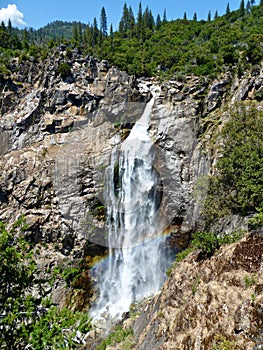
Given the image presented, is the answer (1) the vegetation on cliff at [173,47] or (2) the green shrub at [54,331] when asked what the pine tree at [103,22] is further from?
(2) the green shrub at [54,331]

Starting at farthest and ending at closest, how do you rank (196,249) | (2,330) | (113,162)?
1. (113,162)
2. (196,249)
3. (2,330)

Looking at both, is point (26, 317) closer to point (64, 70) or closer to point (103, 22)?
point (64, 70)

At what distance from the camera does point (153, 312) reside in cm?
1241

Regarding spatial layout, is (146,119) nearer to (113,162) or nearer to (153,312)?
(113,162)

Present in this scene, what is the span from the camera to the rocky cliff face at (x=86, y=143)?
80.0 feet

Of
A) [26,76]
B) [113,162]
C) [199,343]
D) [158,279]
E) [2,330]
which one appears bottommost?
[158,279]

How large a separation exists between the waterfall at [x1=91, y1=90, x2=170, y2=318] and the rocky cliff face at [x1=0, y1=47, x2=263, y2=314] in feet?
3.01

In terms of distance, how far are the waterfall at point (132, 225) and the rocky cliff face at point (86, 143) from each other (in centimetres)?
92

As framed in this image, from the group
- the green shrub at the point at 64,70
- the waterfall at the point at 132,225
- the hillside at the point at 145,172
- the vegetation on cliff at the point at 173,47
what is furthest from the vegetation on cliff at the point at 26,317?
the green shrub at the point at 64,70

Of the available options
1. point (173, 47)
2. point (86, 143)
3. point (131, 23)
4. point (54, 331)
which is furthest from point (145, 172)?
point (131, 23)

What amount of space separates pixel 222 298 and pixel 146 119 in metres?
22.4

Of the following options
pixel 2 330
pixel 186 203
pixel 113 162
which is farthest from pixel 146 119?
pixel 2 330

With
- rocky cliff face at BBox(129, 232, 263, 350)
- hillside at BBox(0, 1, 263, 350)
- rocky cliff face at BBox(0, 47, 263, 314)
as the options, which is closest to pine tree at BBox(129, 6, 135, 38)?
hillside at BBox(0, 1, 263, 350)

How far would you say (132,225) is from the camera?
25.0 m
